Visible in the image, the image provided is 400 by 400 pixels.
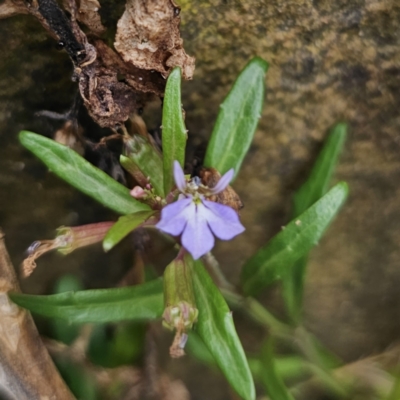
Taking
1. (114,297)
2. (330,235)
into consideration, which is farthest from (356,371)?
(114,297)

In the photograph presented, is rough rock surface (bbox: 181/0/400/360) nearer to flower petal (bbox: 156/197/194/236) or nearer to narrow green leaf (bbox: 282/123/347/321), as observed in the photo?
narrow green leaf (bbox: 282/123/347/321)

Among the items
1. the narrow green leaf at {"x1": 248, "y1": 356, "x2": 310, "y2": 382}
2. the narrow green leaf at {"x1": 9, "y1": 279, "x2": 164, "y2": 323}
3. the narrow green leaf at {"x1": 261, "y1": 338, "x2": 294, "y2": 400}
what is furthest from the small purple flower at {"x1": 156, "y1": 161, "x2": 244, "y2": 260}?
the narrow green leaf at {"x1": 248, "y1": 356, "x2": 310, "y2": 382}

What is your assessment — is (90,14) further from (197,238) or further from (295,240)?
(295,240)

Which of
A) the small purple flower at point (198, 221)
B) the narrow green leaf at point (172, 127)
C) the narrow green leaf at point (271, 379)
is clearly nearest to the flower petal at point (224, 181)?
the small purple flower at point (198, 221)

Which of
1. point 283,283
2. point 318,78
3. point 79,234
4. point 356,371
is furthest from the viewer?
point 356,371

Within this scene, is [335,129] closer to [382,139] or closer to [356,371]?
[382,139]

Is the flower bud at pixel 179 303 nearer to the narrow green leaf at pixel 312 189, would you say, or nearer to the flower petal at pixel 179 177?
the flower petal at pixel 179 177

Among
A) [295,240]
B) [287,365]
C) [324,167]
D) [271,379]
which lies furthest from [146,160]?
[287,365]
